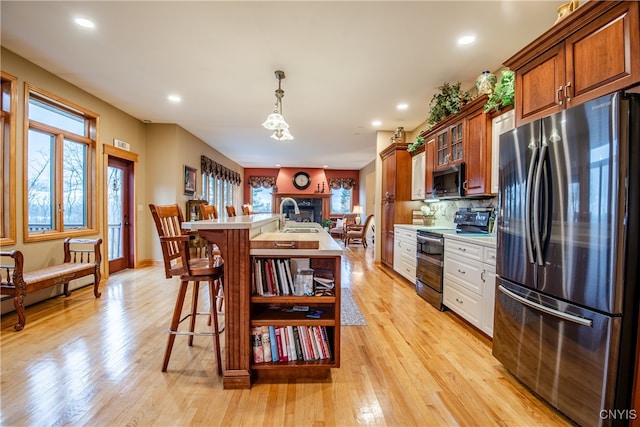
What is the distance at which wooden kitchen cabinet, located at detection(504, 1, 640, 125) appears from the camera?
1.39 metres

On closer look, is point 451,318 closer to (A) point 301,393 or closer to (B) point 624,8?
(A) point 301,393

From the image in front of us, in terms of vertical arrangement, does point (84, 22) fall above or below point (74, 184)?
above

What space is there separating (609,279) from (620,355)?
13.7 inches

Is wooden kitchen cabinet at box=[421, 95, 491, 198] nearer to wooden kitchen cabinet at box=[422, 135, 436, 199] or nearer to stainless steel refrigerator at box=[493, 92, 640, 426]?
wooden kitchen cabinet at box=[422, 135, 436, 199]

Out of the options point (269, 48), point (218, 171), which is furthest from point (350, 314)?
point (218, 171)

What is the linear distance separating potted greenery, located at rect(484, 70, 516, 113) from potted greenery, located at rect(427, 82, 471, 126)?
0.61m

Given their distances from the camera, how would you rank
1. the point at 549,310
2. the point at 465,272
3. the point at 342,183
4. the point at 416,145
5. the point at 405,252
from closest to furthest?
the point at 549,310 < the point at 465,272 < the point at 405,252 < the point at 416,145 < the point at 342,183

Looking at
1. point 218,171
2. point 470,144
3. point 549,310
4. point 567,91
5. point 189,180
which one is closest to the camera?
point 549,310

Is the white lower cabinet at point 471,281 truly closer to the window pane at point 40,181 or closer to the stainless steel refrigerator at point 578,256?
the stainless steel refrigerator at point 578,256

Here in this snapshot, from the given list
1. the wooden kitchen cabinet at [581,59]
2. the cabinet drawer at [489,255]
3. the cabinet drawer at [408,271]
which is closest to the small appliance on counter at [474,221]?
the cabinet drawer at [489,255]

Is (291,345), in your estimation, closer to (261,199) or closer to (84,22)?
(84,22)

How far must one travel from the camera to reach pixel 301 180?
36.0 ft

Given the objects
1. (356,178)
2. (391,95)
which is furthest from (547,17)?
(356,178)

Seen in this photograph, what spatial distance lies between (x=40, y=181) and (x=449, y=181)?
503cm
